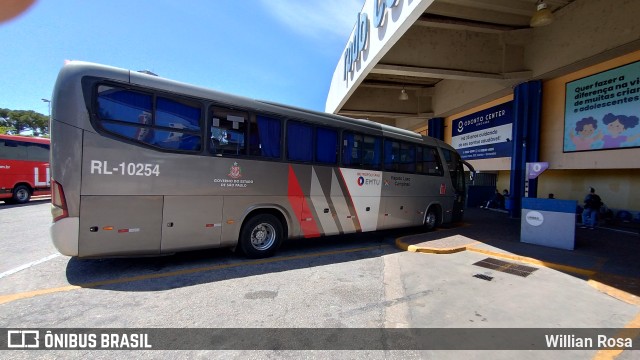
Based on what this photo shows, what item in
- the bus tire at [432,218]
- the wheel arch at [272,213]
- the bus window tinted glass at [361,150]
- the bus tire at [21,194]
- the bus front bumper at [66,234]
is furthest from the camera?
the bus tire at [21,194]

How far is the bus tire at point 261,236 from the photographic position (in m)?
6.04

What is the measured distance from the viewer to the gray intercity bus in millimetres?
4504

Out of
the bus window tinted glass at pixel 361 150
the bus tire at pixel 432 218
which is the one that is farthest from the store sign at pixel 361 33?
the bus tire at pixel 432 218

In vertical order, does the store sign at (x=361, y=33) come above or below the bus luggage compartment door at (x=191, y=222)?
above

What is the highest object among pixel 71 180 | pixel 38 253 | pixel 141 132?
pixel 141 132

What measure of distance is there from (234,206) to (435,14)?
10035mm

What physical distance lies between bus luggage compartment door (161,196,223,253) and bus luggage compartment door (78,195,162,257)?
134 mm

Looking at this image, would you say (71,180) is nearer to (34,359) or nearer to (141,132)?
(141,132)

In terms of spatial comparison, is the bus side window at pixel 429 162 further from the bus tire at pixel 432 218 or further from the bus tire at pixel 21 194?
the bus tire at pixel 21 194

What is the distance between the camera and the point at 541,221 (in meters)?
8.00

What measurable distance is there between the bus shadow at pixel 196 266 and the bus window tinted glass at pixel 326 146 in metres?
2.11

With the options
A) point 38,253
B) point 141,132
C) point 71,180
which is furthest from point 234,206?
point 38,253

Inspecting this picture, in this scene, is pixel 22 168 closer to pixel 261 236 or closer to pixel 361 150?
pixel 261 236

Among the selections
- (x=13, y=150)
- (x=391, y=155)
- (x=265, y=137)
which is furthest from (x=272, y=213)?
(x=13, y=150)
